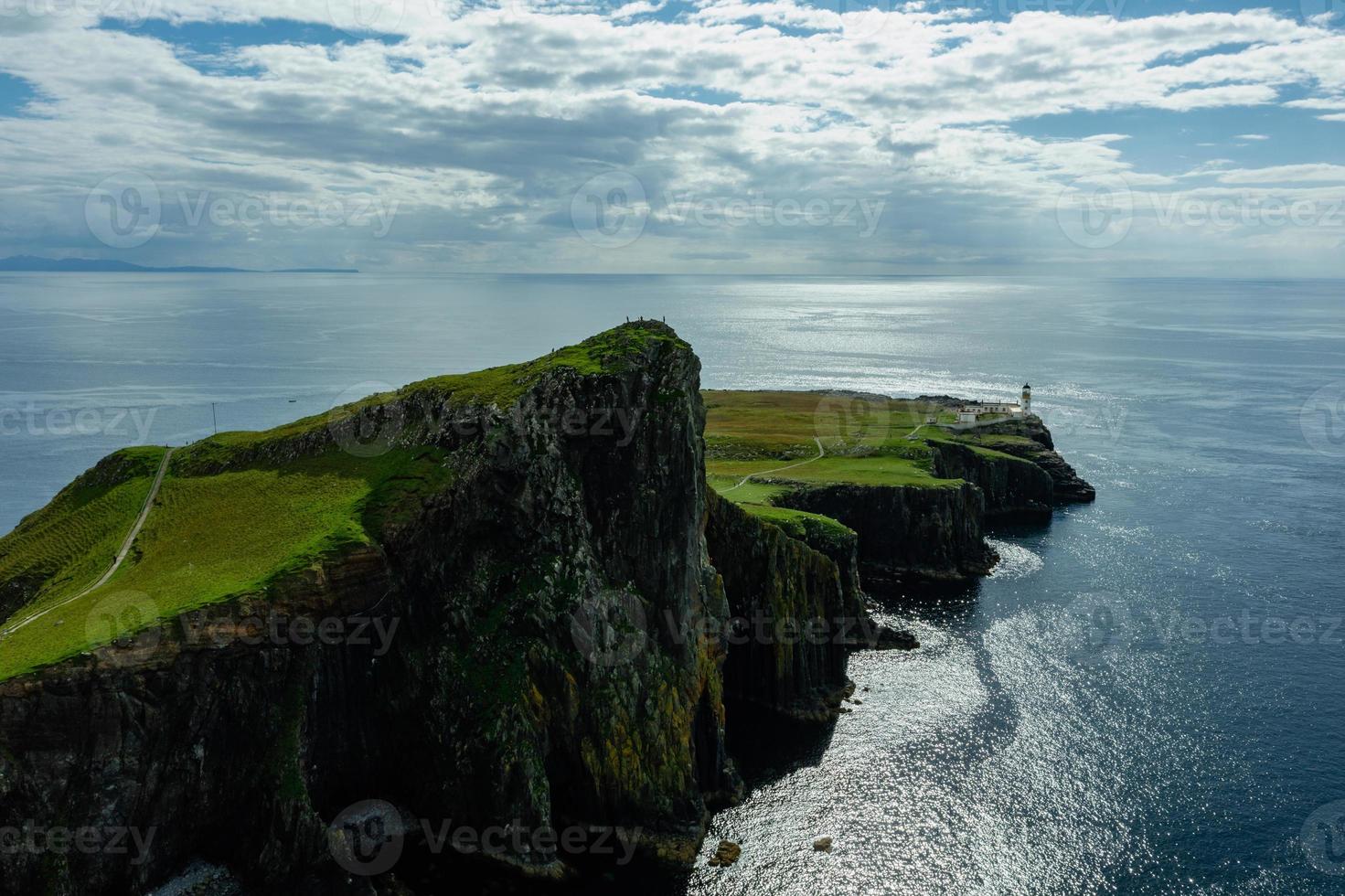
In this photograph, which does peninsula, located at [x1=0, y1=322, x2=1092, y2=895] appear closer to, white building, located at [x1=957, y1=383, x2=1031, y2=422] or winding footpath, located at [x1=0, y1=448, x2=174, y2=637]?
winding footpath, located at [x1=0, y1=448, x2=174, y2=637]

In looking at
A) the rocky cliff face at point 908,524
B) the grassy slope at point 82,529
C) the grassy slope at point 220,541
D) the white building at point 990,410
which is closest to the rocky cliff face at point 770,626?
the grassy slope at point 220,541

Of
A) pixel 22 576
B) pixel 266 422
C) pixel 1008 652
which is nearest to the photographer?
pixel 22 576

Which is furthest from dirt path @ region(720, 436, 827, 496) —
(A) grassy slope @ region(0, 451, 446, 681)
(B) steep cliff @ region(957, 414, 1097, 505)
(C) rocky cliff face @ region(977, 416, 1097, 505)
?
(A) grassy slope @ region(0, 451, 446, 681)

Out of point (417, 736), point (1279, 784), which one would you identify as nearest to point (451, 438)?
point (417, 736)

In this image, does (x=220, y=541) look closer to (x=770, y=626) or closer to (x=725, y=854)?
(x=725, y=854)

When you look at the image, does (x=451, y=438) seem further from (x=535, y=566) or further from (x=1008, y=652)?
(x=1008, y=652)

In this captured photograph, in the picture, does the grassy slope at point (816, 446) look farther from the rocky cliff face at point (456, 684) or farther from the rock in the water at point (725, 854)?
the rock in the water at point (725, 854)

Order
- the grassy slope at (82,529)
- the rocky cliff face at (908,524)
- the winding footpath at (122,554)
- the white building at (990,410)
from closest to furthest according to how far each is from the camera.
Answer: the winding footpath at (122,554), the grassy slope at (82,529), the rocky cliff face at (908,524), the white building at (990,410)
